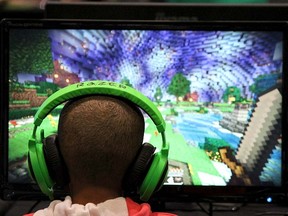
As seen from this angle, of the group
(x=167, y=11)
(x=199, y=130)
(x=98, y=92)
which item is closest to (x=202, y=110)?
(x=199, y=130)

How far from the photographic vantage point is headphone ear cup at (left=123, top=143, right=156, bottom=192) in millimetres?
810

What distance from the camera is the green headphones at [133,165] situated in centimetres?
80

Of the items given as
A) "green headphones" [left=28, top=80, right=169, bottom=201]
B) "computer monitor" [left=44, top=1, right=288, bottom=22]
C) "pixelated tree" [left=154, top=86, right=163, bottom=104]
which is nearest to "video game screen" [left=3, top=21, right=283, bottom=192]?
"pixelated tree" [left=154, top=86, right=163, bottom=104]

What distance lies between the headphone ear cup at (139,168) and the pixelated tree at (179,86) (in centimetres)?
36

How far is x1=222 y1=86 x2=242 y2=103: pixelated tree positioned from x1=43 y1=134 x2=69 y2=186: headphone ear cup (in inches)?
19.2

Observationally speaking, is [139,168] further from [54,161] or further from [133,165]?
[54,161]

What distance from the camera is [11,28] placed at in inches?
46.2

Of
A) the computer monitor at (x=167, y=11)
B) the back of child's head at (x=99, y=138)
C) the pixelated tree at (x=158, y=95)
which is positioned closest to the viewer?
the back of child's head at (x=99, y=138)

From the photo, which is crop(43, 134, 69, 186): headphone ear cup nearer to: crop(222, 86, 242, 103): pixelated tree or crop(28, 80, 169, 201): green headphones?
crop(28, 80, 169, 201): green headphones

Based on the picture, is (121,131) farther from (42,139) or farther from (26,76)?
(26,76)

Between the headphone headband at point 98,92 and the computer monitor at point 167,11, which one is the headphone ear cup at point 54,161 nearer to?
the headphone headband at point 98,92

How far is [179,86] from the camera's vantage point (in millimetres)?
1167

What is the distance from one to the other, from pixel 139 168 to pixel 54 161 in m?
0.14

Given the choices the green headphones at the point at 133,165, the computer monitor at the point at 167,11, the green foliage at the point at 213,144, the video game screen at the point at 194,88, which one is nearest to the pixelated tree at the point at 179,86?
the video game screen at the point at 194,88
